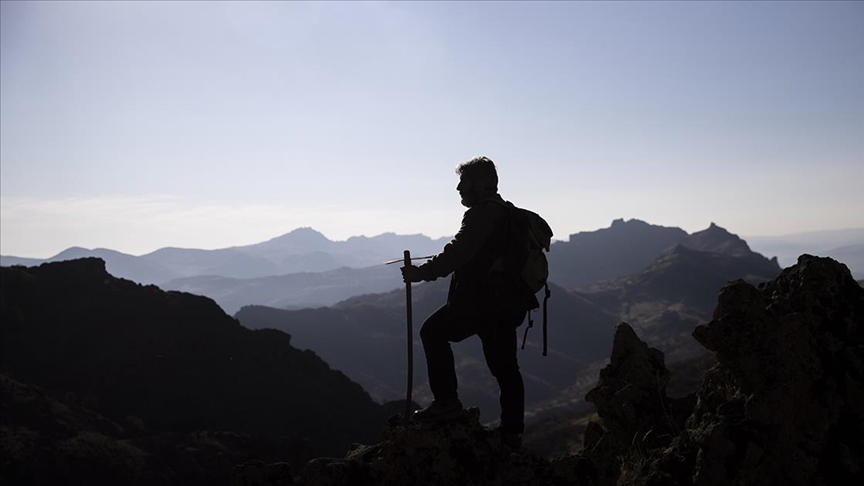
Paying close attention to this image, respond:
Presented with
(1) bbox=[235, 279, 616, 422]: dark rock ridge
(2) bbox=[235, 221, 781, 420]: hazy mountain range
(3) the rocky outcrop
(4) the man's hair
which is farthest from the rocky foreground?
(1) bbox=[235, 279, 616, 422]: dark rock ridge

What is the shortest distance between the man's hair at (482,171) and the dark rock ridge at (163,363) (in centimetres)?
2797

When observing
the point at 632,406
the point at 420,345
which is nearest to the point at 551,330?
the point at 420,345

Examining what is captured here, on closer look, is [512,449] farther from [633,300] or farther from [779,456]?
[633,300]

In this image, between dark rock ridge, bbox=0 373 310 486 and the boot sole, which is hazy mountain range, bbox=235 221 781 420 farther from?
the boot sole

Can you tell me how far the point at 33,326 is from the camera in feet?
114

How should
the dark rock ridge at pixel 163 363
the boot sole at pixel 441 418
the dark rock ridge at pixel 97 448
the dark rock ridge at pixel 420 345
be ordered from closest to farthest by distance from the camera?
the boot sole at pixel 441 418 < the dark rock ridge at pixel 97 448 < the dark rock ridge at pixel 163 363 < the dark rock ridge at pixel 420 345

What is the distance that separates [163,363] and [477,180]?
36.1 meters

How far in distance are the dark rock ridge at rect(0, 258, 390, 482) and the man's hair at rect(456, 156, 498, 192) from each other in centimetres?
2797

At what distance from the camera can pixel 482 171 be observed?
5938 mm


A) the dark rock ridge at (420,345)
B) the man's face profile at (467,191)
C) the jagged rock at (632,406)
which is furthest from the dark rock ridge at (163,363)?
the dark rock ridge at (420,345)

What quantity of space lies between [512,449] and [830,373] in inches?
139

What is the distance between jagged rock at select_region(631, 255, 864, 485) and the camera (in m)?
5.73

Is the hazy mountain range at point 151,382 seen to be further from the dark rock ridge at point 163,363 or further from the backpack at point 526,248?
the backpack at point 526,248

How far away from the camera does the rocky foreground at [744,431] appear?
5.73 metres
